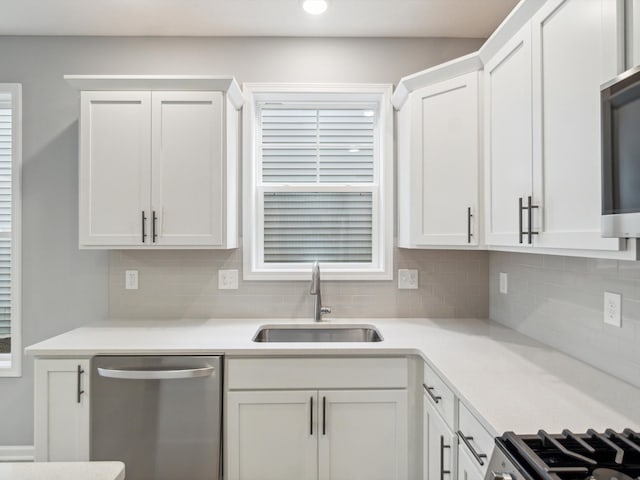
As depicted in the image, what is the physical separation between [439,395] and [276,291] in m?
1.23

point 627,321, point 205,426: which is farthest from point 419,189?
point 205,426

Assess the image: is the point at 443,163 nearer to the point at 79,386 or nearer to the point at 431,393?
the point at 431,393

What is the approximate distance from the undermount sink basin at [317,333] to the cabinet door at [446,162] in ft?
2.08

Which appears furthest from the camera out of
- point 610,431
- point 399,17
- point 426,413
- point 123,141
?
point 399,17

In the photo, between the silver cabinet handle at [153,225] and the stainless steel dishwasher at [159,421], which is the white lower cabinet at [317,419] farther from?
the silver cabinet handle at [153,225]

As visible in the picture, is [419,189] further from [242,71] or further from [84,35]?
[84,35]

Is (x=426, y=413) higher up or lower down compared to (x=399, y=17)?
lower down

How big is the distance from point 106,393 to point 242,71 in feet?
6.34

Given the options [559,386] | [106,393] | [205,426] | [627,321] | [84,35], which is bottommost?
[205,426]

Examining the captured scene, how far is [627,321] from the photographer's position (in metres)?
1.41

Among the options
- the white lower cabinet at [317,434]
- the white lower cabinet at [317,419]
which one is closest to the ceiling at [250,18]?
the white lower cabinet at [317,419]

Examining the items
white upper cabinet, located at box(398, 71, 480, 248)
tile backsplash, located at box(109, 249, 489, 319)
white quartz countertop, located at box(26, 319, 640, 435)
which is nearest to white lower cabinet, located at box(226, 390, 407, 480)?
white quartz countertop, located at box(26, 319, 640, 435)

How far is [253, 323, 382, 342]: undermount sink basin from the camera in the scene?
7.84ft

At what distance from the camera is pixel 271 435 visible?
1.85m
